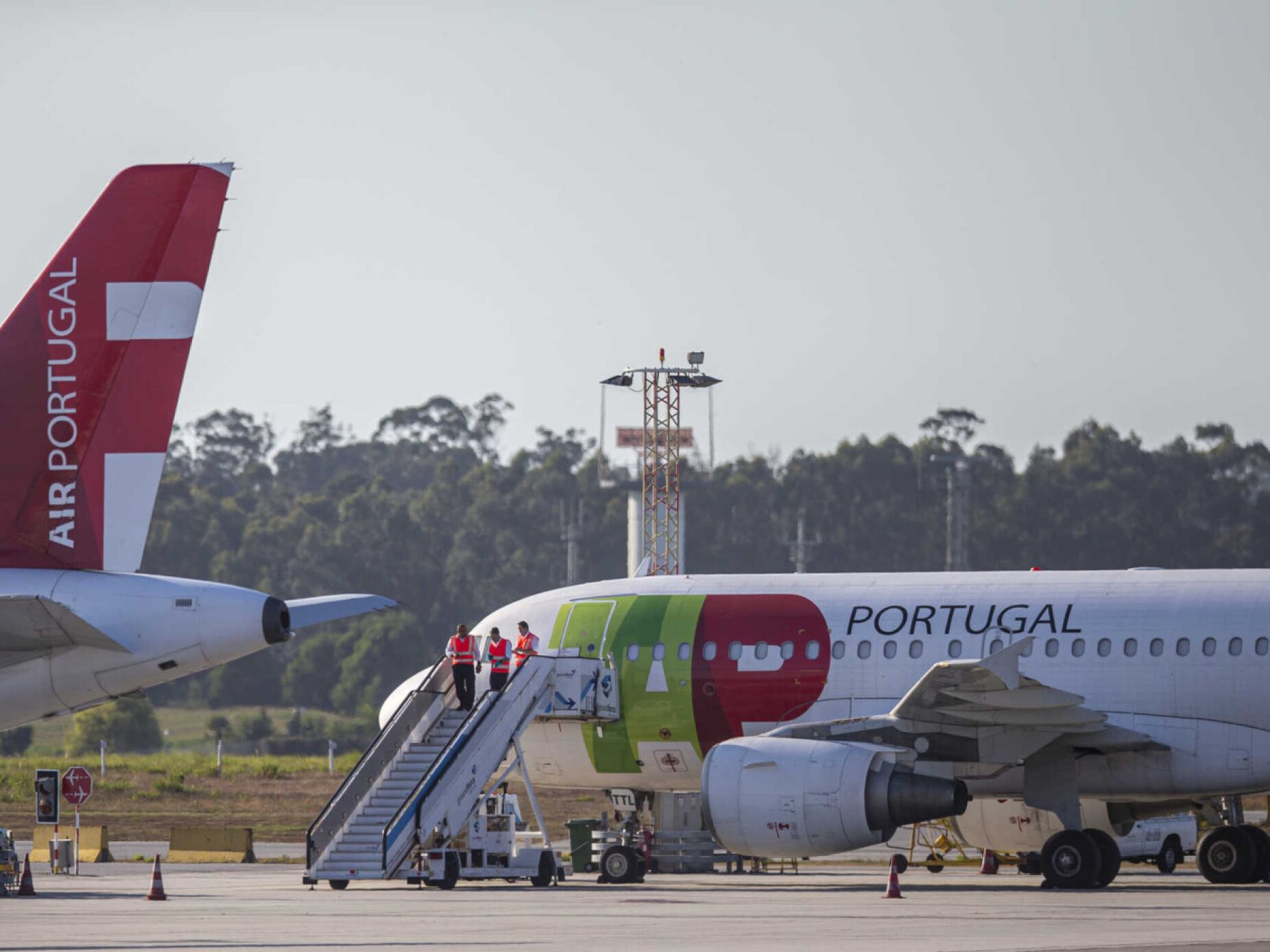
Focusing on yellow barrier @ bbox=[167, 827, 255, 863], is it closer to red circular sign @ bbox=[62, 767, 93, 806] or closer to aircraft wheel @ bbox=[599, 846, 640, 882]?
red circular sign @ bbox=[62, 767, 93, 806]

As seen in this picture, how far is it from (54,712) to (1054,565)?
100121 mm

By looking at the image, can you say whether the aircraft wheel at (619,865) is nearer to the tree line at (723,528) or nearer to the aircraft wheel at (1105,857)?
the aircraft wheel at (1105,857)

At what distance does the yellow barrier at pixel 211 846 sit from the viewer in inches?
1340

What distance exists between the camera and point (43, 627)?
Answer: 14.2 metres

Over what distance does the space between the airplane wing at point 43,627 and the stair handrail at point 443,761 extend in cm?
1074

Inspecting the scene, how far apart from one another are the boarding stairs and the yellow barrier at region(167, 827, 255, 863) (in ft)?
22.1

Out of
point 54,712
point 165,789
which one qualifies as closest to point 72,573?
point 54,712

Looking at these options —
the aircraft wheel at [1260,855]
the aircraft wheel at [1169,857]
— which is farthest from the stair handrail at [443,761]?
Answer: the aircraft wheel at [1169,857]

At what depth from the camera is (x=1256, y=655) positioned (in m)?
25.0

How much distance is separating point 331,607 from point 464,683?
442 inches

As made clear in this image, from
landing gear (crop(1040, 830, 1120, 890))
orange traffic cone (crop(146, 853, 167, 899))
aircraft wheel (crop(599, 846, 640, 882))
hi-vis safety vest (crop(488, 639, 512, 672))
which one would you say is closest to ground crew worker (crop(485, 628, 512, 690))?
hi-vis safety vest (crop(488, 639, 512, 672))

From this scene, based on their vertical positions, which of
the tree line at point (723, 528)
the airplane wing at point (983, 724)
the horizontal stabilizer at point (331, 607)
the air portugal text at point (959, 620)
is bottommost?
the airplane wing at point (983, 724)

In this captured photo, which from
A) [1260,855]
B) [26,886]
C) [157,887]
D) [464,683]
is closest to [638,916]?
[157,887]

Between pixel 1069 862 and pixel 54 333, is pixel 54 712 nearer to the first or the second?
pixel 54 333
